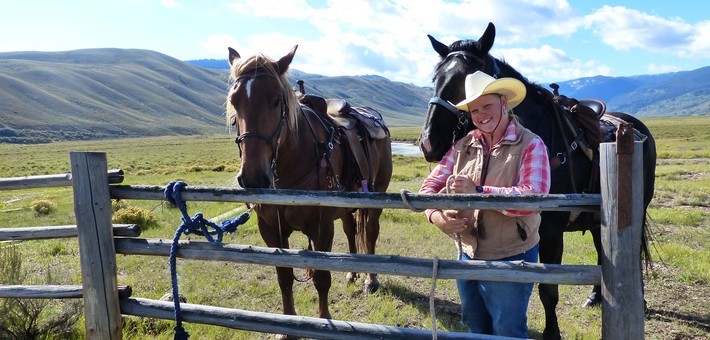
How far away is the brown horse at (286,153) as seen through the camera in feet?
11.0

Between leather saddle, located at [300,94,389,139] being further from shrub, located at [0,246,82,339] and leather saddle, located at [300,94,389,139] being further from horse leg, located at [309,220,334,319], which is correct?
shrub, located at [0,246,82,339]

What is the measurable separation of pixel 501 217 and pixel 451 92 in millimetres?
1321

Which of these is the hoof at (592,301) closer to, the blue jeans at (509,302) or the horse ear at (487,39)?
the blue jeans at (509,302)

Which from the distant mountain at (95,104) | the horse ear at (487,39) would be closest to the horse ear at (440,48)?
the horse ear at (487,39)

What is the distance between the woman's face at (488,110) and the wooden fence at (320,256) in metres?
0.48

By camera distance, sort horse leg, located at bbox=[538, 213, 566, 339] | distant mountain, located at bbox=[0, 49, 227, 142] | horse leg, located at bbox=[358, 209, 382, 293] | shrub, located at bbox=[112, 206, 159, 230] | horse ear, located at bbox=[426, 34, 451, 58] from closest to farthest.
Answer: horse leg, located at bbox=[538, 213, 566, 339] < horse ear, located at bbox=[426, 34, 451, 58] < horse leg, located at bbox=[358, 209, 382, 293] < shrub, located at bbox=[112, 206, 159, 230] < distant mountain, located at bbox=[0, 49, 227, 142]

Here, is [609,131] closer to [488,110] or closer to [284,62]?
[488,110]

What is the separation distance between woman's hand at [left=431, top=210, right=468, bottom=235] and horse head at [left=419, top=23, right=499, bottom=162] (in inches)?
30.7

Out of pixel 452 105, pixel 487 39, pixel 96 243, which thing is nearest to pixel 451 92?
pixel 452 105

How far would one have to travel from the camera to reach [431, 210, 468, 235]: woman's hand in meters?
2.66

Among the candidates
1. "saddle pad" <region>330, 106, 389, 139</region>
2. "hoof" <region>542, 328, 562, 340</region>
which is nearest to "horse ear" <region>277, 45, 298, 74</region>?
"saddle pad" <region>330, 106, 389, 139</region>

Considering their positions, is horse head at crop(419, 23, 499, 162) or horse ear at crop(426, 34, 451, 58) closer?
horse head at crop(419, 23, 499, 162)

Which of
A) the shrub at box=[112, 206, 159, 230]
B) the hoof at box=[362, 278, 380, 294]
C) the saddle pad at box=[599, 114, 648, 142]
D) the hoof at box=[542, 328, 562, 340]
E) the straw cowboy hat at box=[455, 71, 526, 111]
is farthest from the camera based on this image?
the shrub at box=[112, 206, 159, 230]

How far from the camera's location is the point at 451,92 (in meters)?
3.62
